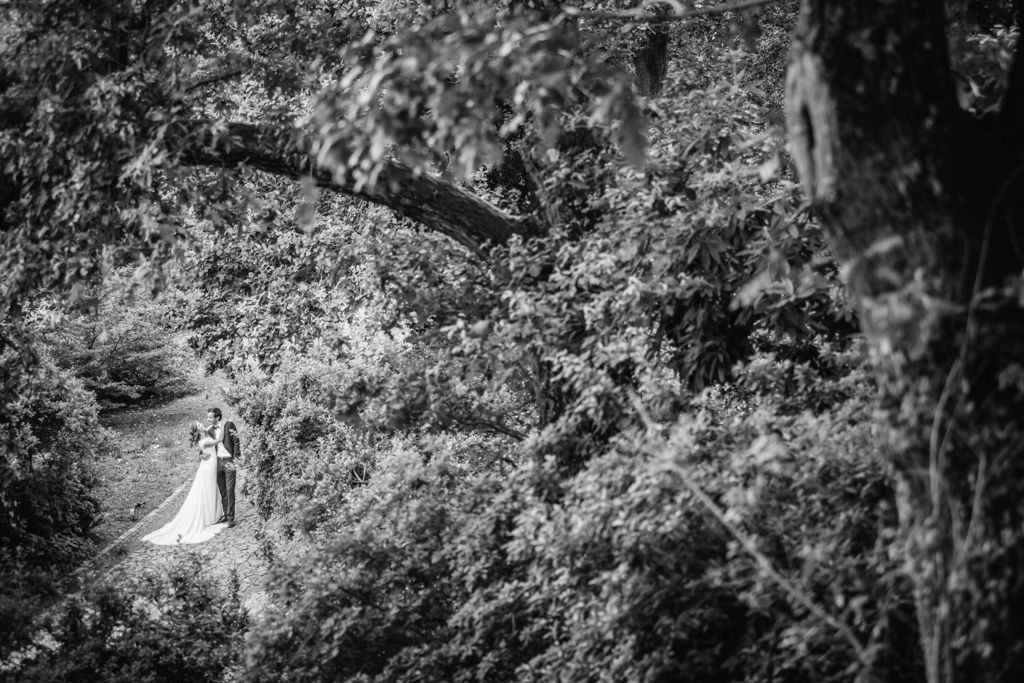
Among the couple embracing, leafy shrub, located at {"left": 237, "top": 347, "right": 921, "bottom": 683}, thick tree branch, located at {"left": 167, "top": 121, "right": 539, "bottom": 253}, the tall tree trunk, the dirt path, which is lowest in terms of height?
the dirt path

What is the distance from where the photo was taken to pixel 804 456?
380 centimetres

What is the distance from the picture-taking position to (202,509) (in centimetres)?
1227

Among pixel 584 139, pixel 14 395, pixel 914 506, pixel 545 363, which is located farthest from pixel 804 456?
pixel 14 395

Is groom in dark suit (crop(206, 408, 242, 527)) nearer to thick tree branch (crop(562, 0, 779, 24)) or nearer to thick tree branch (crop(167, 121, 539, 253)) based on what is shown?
thick tree branch (crop(167, 121, 539, 253))

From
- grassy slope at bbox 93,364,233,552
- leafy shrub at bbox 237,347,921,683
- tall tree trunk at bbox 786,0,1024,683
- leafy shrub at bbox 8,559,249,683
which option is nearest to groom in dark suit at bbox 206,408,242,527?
grassy slope at bbox 93,364,233,552

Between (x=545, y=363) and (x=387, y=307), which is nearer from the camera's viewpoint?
(x=545, y=363)

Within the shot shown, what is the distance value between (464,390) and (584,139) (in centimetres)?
241

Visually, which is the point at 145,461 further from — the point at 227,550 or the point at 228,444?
the point at 227,550

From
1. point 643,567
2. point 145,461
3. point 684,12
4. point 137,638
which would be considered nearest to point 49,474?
point 145,461

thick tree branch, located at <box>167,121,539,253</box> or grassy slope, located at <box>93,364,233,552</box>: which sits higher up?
thick tree branch, located at <box>167,121,539,253</box>

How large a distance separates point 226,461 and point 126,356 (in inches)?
397

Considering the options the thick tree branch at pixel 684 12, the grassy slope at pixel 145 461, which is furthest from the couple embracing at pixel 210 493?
the thick tree branch at pixel 684 12

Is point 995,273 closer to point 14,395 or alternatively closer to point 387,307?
point 387,307

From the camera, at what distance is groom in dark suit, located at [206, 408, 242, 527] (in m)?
12.3
